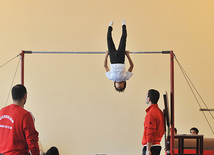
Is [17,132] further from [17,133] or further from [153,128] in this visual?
[153,128]

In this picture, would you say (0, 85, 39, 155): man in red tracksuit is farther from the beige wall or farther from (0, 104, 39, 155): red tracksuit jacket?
the beige wall

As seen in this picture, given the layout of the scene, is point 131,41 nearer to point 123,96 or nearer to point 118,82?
point 123,96

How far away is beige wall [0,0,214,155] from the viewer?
6.77 metres

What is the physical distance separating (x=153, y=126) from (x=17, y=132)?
1.65m

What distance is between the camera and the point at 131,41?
6.90m

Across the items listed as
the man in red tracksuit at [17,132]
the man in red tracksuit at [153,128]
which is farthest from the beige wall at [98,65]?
the man in red tracksuit at [17,132]

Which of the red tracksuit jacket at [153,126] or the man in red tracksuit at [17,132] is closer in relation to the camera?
the man in red tracksuit at [17,132]

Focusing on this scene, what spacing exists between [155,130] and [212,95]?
3.25 metres

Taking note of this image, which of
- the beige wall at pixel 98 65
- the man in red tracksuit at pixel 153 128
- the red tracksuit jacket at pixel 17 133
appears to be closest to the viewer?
the red tracksuit jacket at pixel 17 133

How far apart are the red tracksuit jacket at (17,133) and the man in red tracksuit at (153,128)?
1428mm

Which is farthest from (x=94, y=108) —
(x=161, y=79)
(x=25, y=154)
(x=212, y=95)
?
(x=25, y=154)

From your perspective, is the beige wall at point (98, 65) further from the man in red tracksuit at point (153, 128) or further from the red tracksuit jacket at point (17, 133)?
the red tracksuit jacket at point (17, 133)

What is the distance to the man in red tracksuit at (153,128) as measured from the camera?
3857 millimetres

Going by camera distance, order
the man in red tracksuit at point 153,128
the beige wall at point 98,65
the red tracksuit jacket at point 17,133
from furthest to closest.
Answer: the beige wall at point 98,65 → the man in red tracksuit at point 153,128 → the red tracksuit jacket at point 17,133
